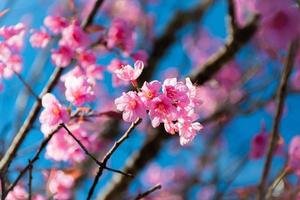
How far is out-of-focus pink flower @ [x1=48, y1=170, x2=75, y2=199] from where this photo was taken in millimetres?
1825

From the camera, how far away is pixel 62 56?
80.0 inches

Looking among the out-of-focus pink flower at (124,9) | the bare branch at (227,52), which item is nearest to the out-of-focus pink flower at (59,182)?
the bare branch at (227,52)

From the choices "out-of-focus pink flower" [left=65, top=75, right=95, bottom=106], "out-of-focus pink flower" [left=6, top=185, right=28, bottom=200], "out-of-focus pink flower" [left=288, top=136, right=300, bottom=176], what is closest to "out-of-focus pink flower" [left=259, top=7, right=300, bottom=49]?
"out-of-focus pink flower" [left=65, top=75, right=95, bottom=106]

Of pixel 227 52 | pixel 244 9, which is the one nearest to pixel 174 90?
pixel 227 52

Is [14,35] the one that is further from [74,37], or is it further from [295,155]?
[295,155]

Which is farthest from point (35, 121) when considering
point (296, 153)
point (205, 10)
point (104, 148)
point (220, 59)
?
point (205, 10)

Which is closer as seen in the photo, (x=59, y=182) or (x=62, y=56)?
(x=59, y=182)

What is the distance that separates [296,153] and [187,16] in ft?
7.27

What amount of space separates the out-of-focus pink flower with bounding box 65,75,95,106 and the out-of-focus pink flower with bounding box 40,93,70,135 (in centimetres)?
5

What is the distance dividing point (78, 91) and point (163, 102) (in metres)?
0.40

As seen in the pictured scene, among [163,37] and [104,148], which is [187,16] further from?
[104,148]

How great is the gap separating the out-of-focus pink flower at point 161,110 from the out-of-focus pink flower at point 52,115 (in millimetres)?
367

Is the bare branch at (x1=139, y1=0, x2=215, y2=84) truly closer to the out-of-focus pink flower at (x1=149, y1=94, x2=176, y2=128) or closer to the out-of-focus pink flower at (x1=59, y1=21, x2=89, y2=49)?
the out-of-focus pink flower at (x1=59, y1=21, x2=89, y2=49)

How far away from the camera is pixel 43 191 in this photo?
2.47m
